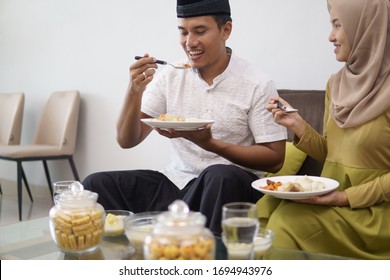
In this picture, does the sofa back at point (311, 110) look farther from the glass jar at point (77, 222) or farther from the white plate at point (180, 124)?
the glass jar at point (77, 222)

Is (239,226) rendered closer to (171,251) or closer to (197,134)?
(171,251)

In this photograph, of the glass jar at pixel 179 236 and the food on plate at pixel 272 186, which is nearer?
the glass jar at pixel 179 236

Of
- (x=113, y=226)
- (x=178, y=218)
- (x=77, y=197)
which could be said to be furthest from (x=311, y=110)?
(x=178, y=218)

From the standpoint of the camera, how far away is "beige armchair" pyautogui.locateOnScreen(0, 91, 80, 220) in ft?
11.4

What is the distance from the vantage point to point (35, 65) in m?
4.23

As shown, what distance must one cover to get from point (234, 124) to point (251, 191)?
1.05ft

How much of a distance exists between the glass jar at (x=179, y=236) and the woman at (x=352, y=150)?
0.64 metres

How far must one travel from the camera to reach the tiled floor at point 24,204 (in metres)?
3.55

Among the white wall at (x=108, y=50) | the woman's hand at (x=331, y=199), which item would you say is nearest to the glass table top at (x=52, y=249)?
the woman's hand at (x=331, y=199)

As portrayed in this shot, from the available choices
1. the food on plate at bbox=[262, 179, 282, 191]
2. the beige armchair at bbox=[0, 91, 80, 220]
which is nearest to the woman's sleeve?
the food on plate at bbox=[262, 179, 282, 191]

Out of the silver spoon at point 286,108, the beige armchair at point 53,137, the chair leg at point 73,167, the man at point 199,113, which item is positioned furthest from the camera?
the chair leg at point 73,167

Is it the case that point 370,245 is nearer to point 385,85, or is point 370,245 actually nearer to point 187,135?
point 385,85

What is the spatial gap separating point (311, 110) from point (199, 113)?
0.52 metres

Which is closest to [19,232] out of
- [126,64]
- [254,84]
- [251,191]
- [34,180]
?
[251,191]
